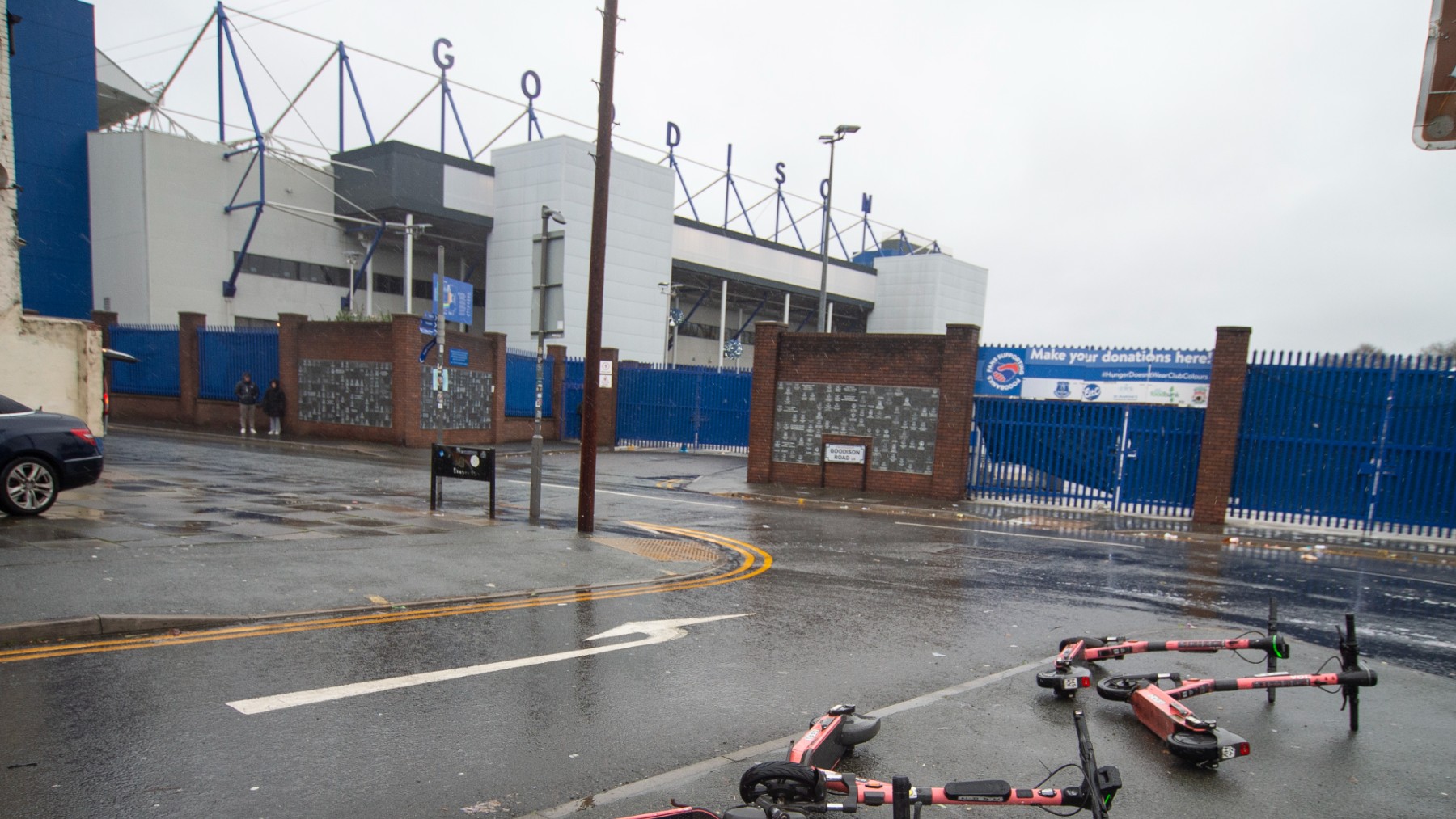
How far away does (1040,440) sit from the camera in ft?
55.0

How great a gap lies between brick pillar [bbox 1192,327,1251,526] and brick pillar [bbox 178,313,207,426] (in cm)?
2971

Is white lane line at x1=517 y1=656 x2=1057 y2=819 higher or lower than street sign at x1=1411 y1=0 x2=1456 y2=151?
lower

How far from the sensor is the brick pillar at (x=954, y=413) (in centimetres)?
1672

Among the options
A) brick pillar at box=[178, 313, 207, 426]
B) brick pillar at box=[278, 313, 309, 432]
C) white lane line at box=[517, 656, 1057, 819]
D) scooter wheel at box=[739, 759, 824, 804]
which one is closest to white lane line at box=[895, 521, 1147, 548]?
white lane line at box=[517, 656, 1057, 819]

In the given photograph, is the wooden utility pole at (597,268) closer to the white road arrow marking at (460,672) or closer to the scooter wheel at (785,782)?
the white road arrow marking at (460,672)

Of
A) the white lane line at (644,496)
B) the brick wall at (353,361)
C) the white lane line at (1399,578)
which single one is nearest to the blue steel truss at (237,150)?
the brick wall at (353,361)

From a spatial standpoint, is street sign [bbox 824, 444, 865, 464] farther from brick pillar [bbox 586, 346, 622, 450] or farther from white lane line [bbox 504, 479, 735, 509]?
brick pillar [bbox 586, 346, 622, 450]

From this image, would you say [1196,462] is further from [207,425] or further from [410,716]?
[207,425]

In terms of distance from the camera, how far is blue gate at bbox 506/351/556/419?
27.5m

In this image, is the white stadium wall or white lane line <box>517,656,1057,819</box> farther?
the white stadium wall

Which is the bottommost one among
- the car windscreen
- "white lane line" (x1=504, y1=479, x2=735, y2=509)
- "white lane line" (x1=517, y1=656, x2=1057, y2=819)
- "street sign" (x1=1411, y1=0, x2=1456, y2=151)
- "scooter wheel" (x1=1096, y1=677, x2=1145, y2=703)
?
"white lane line" (x1=504, y1=479, x2=735, y2=509)

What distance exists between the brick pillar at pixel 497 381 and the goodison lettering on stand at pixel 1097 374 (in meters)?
16.3

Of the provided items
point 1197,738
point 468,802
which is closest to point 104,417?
point 468,802

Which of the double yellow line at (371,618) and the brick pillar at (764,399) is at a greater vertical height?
the brick pillar at (764,399)
